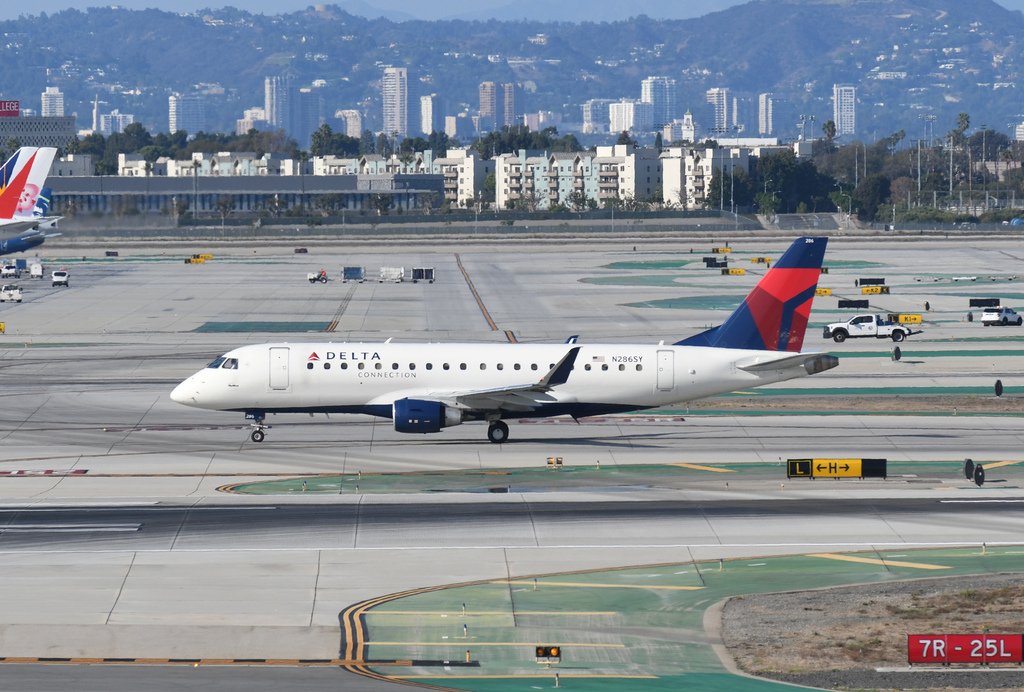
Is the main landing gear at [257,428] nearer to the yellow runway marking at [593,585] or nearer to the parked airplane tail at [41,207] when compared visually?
the yellow runway marking at [593,585]

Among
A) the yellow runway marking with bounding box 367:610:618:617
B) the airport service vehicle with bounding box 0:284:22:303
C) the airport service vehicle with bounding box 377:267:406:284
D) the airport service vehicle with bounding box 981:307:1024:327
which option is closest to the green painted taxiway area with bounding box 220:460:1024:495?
the yellow runway marking with bounding box 367:610:618:617

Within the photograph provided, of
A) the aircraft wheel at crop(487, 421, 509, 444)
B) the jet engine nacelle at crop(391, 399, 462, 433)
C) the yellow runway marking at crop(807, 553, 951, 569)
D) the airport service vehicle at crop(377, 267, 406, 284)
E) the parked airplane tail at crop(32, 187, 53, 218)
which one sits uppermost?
the parked airplane tail at crop(32, 187, 53, 218)

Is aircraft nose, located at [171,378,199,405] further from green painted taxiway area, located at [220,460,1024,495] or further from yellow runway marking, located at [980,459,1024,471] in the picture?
yellow runway marking, located at [980,459,1024,471]

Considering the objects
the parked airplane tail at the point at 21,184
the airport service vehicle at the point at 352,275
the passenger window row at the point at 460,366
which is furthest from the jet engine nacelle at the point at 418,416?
the airport service vehicle at the point at 352,275

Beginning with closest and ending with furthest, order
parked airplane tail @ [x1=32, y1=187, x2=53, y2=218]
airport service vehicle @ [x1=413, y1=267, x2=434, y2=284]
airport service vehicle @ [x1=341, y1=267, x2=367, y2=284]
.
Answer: parked airplane tail @ [x1=32, y1=187, x2=53, y2=218], airport service vehicle @ [x1=413, y1=267, x2=434, y2=284], airport service vehicle @ [x1=341, y1=267, x2=367, y2=284]

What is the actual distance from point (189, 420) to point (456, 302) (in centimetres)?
6290

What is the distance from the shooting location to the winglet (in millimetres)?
53500

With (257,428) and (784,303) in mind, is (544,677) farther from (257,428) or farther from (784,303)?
(257,428)

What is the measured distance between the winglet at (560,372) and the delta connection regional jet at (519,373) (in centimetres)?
4

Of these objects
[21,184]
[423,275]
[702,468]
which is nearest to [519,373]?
[702,468]

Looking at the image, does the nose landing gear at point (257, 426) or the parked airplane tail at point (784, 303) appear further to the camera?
the nose landing gear at point (257, 426)

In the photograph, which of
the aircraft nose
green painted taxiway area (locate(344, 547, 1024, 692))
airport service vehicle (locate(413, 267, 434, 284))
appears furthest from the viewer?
airport service vehicle (locate(413, 267, 434, 284))

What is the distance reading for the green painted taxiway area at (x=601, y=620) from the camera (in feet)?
95.2

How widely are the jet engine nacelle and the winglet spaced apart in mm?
3888
